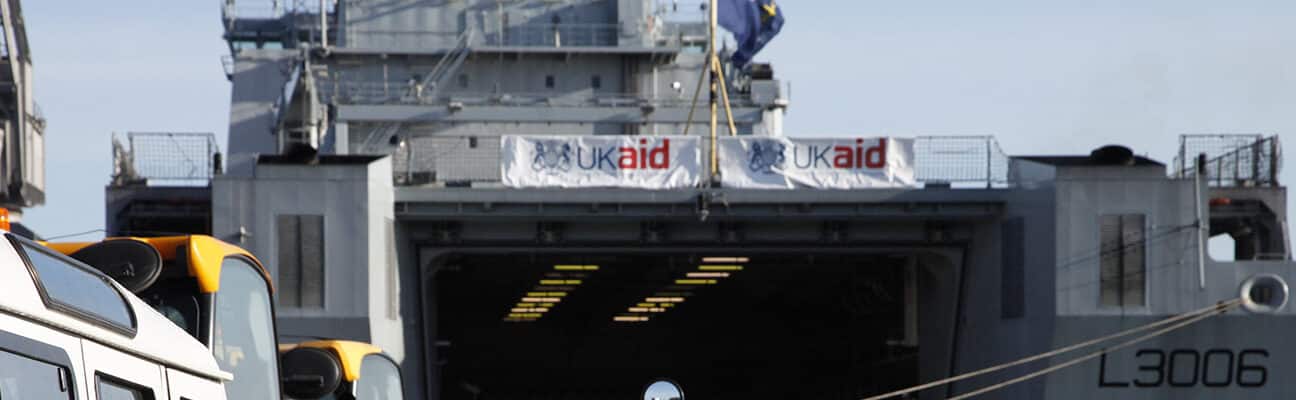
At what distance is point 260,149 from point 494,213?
607 inches

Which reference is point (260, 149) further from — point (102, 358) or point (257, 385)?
point (102, 358)

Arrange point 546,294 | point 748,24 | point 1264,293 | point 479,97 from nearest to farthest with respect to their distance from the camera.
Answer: point 1264,293
point 748,24
point 546,294
point 479,97

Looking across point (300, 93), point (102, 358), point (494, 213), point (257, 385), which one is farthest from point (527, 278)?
point (102, 358)

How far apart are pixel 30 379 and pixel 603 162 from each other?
27.1 meters

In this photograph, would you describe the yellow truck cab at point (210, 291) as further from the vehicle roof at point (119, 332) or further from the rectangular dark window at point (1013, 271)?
the rectangular dark window at point (1013, 271)

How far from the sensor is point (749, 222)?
33469 millimetres

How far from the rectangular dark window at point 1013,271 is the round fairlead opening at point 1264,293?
3364mm

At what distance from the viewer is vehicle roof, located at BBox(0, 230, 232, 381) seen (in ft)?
18.2

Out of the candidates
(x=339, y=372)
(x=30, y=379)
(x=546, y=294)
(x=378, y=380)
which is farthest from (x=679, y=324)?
(x=30, y=379)

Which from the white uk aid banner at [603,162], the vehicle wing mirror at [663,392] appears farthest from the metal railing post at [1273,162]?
the vehicle wing mirror at [663,392]

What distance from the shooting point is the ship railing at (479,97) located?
43656mm

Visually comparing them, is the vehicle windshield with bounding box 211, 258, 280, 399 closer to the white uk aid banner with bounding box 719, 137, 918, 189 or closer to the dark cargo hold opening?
the white uk aid banner with bounding box 719, 137, 918, 189

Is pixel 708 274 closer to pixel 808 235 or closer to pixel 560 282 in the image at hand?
pixel 560 282

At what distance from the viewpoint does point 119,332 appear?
247 inches
